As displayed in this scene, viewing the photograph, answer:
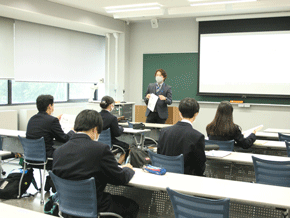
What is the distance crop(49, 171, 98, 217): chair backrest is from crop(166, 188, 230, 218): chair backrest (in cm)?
57

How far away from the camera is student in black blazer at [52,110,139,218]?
2150 millimetres

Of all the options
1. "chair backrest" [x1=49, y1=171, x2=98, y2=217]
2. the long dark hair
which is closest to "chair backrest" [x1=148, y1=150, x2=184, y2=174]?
"chair backrest" [x1=49, y1=171, x2=98, y2=217]

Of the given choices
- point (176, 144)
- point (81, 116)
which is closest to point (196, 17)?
point (176, 144)

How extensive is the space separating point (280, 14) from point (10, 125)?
21.7 feet

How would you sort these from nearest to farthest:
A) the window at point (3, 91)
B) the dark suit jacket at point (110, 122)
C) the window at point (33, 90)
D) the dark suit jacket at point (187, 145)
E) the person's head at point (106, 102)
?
the dark suit jacket at point (187, 145) < the dark suit jacket at point (110, 122) < the person's head at point (106, 102) < the window at point (3, 91) < the window at point (33, 90)

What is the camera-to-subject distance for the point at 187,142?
281 cm

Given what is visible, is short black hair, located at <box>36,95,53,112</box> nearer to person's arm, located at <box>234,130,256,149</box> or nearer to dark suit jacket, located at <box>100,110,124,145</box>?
dark suit jacket, located at <box>100,110,124,145</box>

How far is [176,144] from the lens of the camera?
2.88 meters

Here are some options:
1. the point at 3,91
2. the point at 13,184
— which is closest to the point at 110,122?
the point at 13,184

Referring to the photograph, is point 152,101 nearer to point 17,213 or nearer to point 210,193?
point 210,193

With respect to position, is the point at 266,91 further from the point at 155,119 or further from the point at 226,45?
the point at 155,119

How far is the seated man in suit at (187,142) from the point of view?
2.78m

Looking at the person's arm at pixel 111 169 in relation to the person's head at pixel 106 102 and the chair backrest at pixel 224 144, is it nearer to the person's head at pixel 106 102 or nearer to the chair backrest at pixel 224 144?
the chair backrest at pixel 224 144

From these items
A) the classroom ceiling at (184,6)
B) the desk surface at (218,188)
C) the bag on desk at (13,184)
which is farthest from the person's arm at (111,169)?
the classroom ceiling at (184,6)
